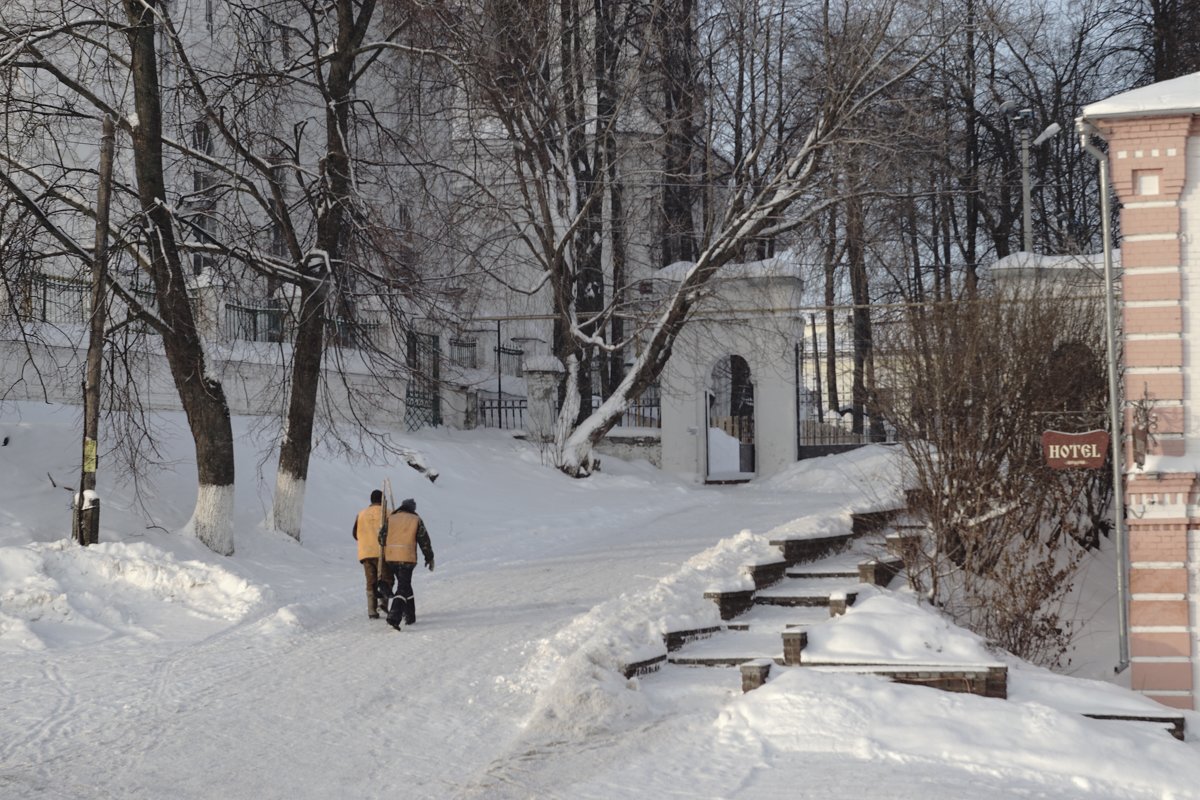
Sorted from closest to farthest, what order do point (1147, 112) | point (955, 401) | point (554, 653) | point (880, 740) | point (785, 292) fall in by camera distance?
point (880, 740) < point (554, 653) < point (1147, 112) < point (955, 401) < point (785, 292)

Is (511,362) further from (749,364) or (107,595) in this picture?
(107,595)

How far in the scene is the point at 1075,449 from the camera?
1462cm

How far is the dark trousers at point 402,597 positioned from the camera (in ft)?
46.0

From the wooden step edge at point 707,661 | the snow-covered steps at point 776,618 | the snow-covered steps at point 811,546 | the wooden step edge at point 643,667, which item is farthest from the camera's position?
the snow-covered steps at point 811,546

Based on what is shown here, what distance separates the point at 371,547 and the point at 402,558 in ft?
1.53

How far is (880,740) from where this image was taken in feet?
32.5

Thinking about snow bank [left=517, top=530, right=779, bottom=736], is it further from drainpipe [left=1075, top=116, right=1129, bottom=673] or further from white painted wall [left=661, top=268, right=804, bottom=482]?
white painted wall [left=661, top=268, right=804, bottom=482]

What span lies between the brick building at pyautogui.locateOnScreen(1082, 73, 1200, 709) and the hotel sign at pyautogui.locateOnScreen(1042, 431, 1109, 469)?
49 centimetres

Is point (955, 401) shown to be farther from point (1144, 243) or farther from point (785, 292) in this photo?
point (785, 292)

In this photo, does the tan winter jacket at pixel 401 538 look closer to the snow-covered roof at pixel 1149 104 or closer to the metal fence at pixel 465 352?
the snow-covered roof at pixel 1149 104

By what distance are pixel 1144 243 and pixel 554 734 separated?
9.05 meters

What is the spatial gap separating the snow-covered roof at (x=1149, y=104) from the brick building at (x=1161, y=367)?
0.04ft

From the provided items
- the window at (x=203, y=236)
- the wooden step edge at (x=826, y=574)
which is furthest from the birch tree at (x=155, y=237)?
the wooden step edge at (x=826, y=574)

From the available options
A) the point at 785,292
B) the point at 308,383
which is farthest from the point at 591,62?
the point at 308,383
